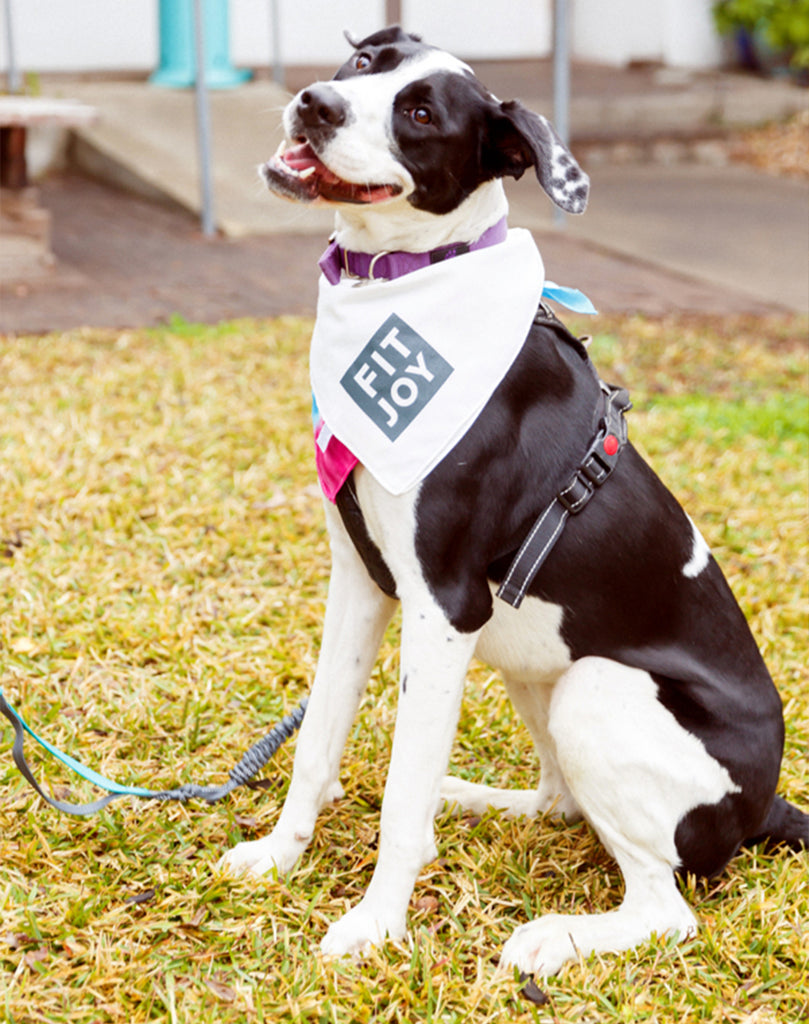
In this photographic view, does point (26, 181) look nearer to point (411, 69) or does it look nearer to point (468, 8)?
point (411, 69)

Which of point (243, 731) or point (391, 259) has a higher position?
point (391, 259)

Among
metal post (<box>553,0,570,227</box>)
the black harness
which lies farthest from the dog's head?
metal post (<box>553,0,570,227</box>)

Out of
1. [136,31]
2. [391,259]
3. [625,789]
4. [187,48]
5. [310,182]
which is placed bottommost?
[625,789]

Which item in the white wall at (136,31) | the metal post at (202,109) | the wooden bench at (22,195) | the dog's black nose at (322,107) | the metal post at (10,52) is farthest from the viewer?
the white wall at (136,31)

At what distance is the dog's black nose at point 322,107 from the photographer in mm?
2078

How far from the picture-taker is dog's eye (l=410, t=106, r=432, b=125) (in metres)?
2.13

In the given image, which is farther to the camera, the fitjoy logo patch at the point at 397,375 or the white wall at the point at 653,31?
the white wall at the point at 653,31

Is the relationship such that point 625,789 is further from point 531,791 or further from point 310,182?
point 310,182

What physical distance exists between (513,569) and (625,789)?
1.52ft

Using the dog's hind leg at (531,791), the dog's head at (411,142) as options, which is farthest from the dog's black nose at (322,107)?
the dog's hind leg at (531,791)

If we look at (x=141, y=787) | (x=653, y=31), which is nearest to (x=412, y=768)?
(x=141, y=787)

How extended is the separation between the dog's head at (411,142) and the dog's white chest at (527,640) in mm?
756

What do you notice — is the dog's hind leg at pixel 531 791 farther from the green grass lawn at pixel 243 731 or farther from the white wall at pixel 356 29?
the white wall at pixel 356 29

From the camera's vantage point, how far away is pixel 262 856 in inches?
102
